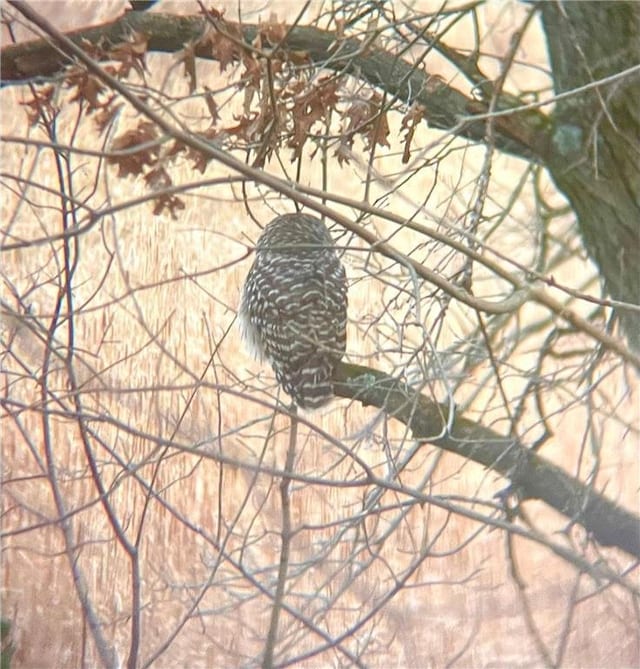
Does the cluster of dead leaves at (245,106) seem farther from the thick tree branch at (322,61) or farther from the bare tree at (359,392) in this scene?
the thick tree branch at (322,61)

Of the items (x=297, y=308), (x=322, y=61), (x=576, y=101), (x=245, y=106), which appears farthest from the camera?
(x=297, y=308)

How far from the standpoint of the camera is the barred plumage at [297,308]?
A: 252 centimetres

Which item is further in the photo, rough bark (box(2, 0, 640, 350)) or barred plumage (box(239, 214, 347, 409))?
barred plumage (box(239, 214, 347, 409))

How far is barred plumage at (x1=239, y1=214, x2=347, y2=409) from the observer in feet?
8.28

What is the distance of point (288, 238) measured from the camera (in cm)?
267

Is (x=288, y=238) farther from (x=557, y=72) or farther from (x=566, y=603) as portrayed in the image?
(x=566, y=603)

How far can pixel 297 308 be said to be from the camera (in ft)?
8.55

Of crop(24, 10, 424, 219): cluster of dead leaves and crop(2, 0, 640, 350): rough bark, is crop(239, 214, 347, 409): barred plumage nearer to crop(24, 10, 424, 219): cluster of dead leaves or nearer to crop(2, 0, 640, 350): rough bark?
crop(2, 0, 640, 350): rough bark

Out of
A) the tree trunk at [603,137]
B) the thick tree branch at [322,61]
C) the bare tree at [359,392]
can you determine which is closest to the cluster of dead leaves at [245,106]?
the bare tree at [359,392]

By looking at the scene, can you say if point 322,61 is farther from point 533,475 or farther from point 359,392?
point 533,475

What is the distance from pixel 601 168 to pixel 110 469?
1462mm

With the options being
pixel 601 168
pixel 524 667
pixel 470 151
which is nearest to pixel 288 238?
pixel 470 151

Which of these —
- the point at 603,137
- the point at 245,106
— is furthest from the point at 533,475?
the point at 245,106

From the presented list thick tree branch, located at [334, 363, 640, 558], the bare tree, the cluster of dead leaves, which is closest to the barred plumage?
the bare tree
